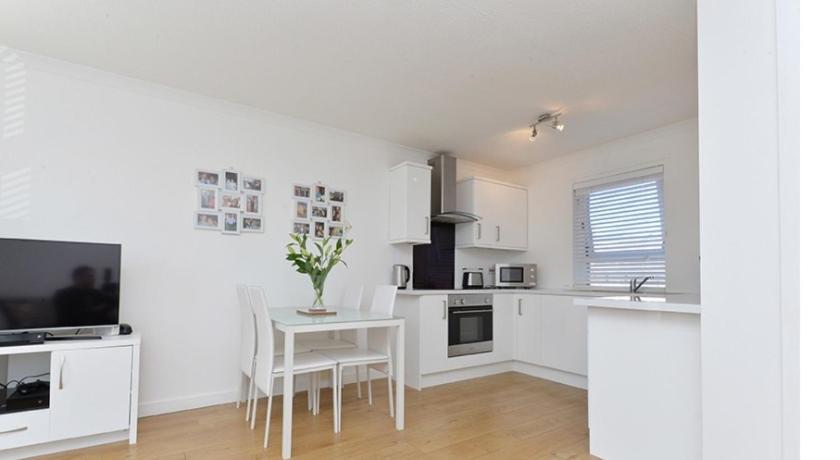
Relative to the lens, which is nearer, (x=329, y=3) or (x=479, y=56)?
(x=329, y=3)

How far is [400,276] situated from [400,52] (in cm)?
229

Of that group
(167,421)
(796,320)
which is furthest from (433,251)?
(796,320)

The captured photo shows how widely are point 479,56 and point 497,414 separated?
8.31ft

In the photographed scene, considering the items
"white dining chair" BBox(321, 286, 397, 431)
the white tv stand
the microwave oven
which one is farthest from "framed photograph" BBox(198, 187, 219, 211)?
the microwave oven

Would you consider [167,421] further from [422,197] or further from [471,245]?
[471,245]

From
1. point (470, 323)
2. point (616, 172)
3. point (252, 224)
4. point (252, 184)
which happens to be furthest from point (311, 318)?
point (616, 172)

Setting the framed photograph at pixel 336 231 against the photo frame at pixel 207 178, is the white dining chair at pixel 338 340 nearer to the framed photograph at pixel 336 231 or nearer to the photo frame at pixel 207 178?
the framed photograph at pixel 336 231

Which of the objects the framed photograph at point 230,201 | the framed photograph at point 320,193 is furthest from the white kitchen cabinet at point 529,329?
the framed photograph at point 230,201

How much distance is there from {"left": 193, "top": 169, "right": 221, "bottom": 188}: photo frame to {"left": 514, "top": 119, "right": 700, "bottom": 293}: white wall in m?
3.51

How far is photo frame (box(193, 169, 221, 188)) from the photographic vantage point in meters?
3.35

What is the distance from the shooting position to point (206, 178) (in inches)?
133

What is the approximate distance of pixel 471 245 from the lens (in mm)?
4746

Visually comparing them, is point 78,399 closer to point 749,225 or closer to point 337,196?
point 337,196

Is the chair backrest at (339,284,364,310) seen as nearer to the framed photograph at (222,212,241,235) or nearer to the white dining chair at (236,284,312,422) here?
the white dining chair at (236,284,312,422)
